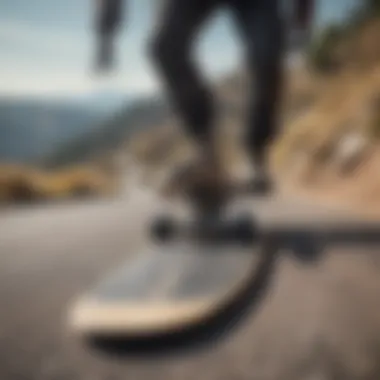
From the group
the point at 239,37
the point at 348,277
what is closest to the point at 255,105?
the point at 239,37

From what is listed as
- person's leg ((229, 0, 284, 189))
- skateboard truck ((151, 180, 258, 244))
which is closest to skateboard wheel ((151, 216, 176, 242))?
skateboard truck ((151, 180, 258, 244))

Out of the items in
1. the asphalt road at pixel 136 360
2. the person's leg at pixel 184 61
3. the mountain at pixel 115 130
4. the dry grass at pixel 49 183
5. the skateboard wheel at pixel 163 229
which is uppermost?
the person's leg at pixel 184 61

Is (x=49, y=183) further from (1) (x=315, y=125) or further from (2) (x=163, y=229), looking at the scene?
(1) (x=315, y=125)

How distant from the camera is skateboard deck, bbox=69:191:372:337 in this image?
1.73ft

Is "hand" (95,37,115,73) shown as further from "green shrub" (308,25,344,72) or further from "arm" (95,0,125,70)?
"green shrub" (308,25,344,72)

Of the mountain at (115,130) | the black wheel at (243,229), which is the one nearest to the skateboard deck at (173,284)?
the black wheel at (243,229)

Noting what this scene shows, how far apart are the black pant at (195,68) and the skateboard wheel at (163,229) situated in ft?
0.29

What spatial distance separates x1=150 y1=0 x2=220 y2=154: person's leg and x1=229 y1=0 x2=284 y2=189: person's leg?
0.04 m

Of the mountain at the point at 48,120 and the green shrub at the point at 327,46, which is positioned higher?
the green shrub at the point at 327,46

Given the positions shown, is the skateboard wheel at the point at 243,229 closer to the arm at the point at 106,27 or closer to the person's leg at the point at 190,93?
the person's leg at the point at 190,93

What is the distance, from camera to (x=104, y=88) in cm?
61

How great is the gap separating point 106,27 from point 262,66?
17 centimetres

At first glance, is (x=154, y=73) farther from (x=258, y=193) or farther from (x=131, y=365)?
(x=131, y=365)

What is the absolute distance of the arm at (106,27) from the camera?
590 millimetres
